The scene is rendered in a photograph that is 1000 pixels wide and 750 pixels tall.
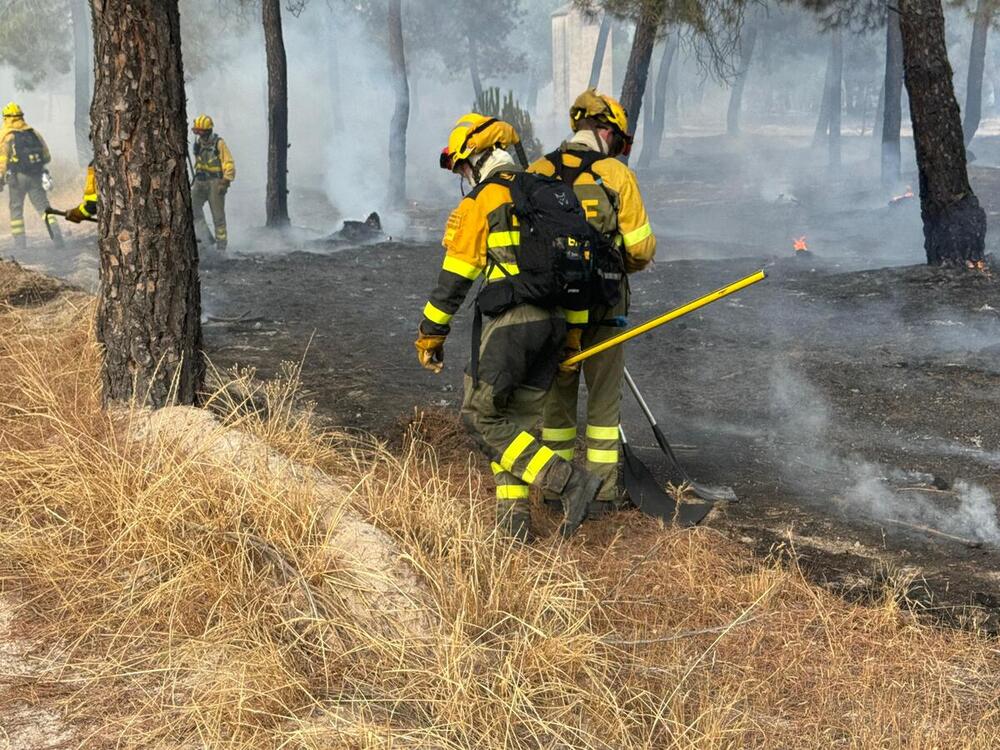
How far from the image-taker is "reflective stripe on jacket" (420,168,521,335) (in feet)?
13.8

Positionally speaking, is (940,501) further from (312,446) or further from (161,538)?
(161,538)

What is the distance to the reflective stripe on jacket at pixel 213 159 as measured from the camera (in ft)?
45.6

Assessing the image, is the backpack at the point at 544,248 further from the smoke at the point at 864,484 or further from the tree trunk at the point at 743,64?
the tree trunk at the point at 743,64

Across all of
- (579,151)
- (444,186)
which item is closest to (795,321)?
(579,151)

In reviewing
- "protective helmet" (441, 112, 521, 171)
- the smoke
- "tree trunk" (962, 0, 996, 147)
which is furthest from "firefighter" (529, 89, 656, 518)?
"tree trunk" (962, 0, 996, 147)

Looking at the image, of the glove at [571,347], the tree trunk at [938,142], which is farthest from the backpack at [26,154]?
the glove at [571,347]

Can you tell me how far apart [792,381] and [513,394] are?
3.26 metres

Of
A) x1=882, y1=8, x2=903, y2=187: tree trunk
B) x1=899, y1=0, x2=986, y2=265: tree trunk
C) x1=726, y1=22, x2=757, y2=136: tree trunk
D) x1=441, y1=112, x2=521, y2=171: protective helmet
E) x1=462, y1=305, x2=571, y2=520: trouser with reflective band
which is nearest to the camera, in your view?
x1=462, y1=305, x2=571, y2=520: trouser with reflective band

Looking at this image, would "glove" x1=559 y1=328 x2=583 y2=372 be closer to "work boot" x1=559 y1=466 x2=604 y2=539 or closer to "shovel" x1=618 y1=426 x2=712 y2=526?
"shovel" x1=618 y1=426 x2=712 y2=526

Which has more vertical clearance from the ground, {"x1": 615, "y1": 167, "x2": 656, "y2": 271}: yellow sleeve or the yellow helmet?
the yellow helmet

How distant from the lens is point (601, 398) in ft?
15.8

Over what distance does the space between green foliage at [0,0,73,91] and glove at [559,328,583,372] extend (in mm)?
28315

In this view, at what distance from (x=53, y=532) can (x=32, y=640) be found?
19.6 inches

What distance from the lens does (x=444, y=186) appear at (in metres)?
33.2
